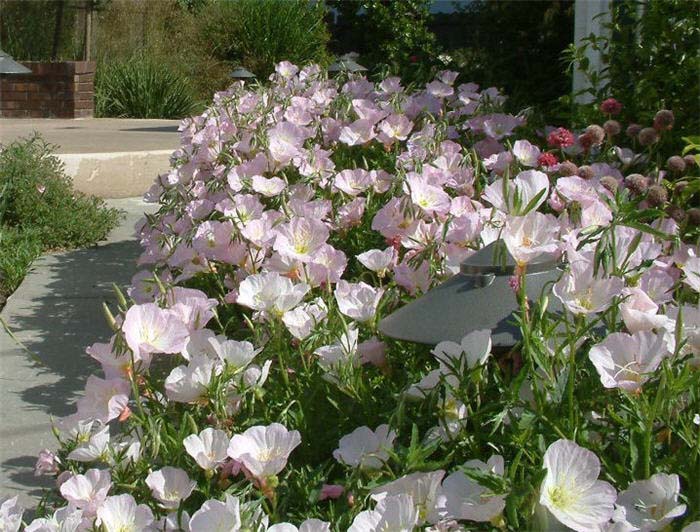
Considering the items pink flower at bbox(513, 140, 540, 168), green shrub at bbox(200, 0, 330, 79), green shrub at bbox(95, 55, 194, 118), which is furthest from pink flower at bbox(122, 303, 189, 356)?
green shrub at bbox(200, 0, 330, 79)

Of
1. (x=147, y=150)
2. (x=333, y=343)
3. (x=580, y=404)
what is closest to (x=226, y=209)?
(x=333, y=343)

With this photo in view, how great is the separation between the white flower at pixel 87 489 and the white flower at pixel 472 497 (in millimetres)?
571

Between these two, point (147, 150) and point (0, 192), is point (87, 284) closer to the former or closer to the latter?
point (0, 192)

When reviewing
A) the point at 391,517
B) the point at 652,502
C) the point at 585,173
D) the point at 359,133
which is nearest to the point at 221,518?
the point at 391,517

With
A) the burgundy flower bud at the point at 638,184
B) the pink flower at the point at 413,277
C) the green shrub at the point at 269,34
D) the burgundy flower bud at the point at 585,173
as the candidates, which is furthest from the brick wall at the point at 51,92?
the pink flower at the point at 413,277

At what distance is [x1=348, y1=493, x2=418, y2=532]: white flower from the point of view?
4.00 feet

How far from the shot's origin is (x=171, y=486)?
151cm

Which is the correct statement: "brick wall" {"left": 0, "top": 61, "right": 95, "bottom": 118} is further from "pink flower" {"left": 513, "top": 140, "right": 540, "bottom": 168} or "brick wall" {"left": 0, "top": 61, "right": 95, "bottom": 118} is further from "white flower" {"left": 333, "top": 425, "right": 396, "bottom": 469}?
"white flower" {"left": 333, "top": 425, "right": 396, "bottom": 469}

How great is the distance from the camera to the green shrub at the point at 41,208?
5641 mm

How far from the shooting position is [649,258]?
5.34 feet

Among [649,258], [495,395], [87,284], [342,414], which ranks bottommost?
[87,284]

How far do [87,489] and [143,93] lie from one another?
13054 mm

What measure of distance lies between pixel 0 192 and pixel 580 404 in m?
4.75

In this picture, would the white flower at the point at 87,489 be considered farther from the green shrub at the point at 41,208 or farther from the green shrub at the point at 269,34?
the green shrub at the point at 269,34
